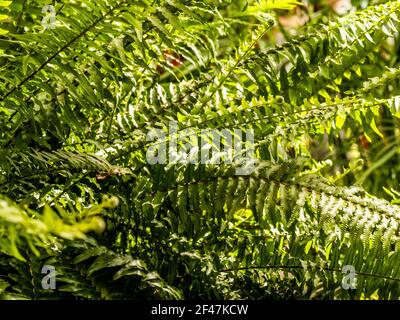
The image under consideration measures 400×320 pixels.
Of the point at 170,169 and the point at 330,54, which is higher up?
the point at 330,54

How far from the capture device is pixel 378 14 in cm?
105

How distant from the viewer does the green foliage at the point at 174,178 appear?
0.78 m

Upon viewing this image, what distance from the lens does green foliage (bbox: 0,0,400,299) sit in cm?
78

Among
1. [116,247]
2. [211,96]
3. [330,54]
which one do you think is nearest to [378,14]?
[330,54]

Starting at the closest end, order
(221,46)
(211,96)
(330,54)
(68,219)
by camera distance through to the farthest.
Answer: (68,219)
(211,96)
(330,54)
(221,46)

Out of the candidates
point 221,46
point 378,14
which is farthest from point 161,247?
point 221,46

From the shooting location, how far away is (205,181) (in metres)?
0.83

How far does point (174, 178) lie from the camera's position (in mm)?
871

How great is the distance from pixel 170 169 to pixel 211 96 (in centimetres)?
17

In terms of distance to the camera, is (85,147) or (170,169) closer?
(170,169)
